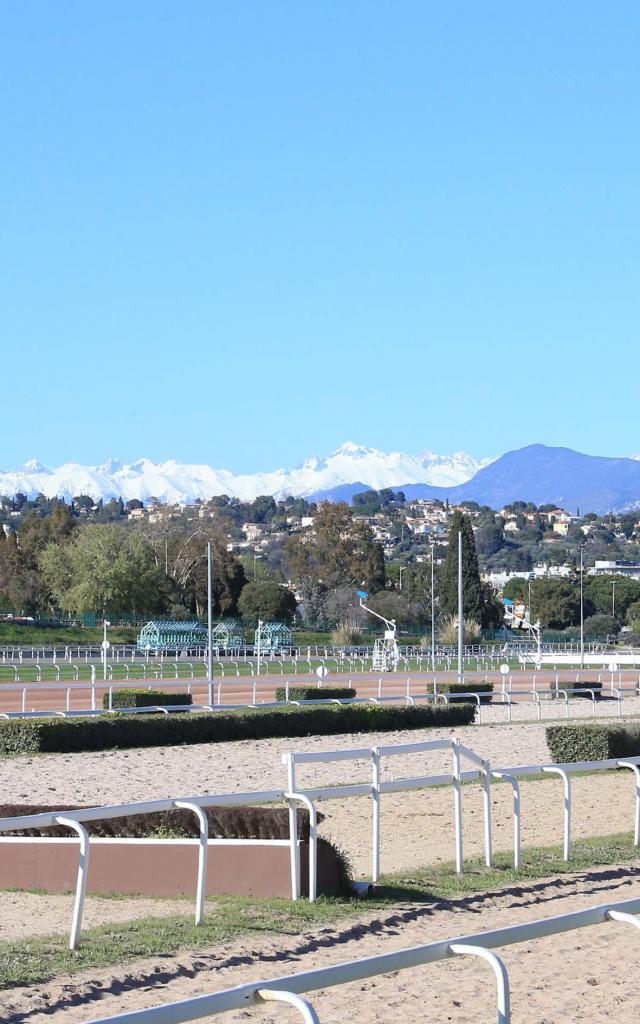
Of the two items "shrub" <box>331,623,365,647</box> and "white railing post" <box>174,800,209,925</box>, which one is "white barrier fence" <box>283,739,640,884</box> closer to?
"white railing post" <box>174,800,209,925</box>

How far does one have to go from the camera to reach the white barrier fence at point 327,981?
4.01 meters

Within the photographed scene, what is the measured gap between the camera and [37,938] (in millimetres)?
8633

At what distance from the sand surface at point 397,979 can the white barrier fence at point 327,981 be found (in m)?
1.93

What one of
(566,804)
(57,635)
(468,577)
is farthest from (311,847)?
(468,577)

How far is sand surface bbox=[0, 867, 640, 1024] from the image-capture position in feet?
22.7

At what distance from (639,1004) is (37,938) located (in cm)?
351

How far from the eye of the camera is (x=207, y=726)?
23.7 metres

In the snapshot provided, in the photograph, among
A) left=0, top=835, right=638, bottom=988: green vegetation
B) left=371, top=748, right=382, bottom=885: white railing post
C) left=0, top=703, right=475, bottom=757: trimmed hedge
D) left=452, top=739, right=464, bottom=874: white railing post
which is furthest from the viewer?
left=0, top=703, right=475, bottom=757: trimmed hedge

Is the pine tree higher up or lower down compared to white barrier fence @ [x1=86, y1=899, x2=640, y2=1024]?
higher up

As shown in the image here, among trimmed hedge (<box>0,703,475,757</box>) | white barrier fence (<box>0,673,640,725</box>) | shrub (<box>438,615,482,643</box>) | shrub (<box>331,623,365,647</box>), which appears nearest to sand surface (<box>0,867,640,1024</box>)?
trimmed hedge (<box>0,703,475,757</box>)

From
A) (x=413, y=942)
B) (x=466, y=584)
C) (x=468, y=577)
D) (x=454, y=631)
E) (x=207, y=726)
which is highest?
(x=468, y=577)

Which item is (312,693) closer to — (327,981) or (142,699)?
(142,699)

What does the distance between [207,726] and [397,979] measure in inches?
640

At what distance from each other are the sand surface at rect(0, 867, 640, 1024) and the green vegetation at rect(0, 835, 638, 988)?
0.53 ft
